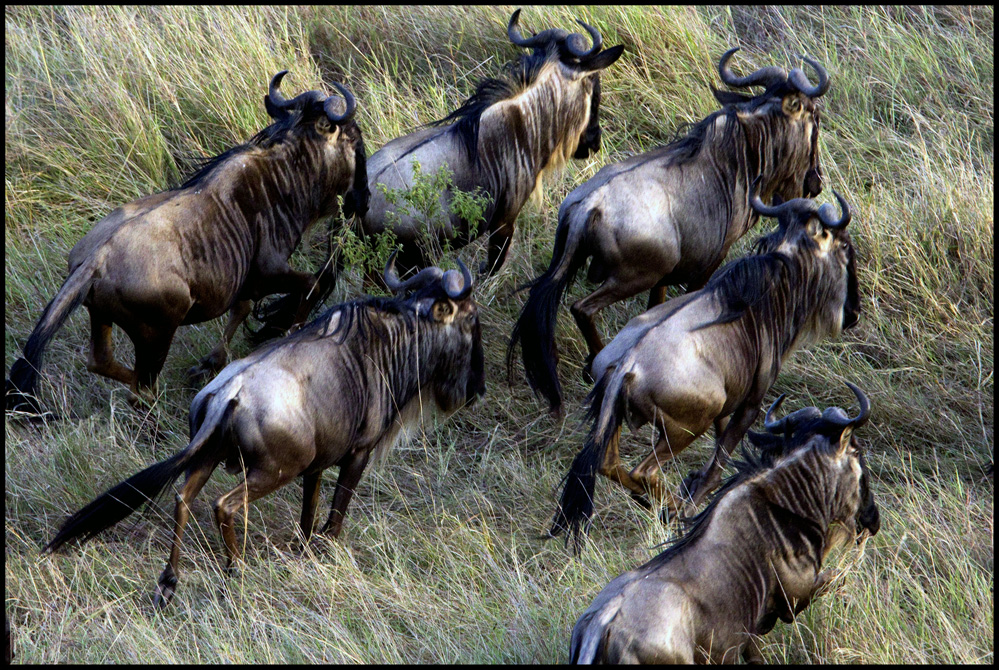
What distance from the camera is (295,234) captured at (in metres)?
5.21

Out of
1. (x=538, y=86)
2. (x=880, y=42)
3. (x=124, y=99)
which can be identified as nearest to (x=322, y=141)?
(x=538, y=86)

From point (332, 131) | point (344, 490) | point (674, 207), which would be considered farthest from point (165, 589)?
point (674, 207)

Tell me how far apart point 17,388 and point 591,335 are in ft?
8.32

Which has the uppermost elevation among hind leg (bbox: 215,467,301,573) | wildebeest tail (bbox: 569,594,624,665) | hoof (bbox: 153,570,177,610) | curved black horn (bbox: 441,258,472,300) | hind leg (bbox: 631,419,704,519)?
curved black horn (bbox: 441,258,472,300)

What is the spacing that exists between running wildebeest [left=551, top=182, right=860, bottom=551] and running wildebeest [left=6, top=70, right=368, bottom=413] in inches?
66.2

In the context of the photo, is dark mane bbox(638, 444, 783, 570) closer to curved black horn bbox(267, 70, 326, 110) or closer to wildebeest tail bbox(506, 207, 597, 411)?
wildebeest tail bbox(506, 207, 597, 411)

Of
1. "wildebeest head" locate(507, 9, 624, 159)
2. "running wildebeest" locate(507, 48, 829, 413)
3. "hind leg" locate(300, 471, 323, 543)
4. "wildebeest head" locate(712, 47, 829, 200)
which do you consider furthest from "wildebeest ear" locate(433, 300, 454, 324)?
"wildebeest head" locate(507, 9, 624, 159)

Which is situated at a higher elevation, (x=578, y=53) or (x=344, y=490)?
(x=578, y=53)

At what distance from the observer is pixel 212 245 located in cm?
485

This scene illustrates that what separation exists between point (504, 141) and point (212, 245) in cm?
154

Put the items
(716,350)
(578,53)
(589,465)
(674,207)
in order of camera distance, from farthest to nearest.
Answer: (578,53)
(674,207)
(716,350)
(589,465)

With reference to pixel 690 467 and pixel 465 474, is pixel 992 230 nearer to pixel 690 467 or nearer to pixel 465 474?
pixel 690 467

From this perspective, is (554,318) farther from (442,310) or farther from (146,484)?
(146,484)

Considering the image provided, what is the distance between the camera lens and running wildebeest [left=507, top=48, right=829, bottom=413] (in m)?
4.91
